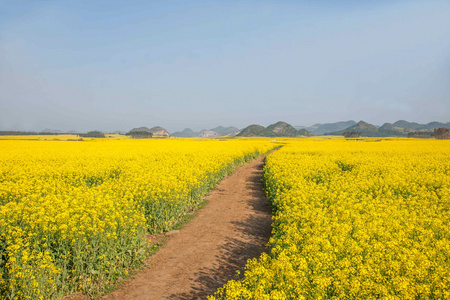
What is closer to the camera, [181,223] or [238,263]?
[238,263]

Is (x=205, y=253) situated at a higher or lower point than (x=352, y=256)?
lower

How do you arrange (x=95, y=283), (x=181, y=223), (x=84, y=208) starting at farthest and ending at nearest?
1. (x=181, y=223)
2. (x=84, y=208)
3. (x=95, y=283)

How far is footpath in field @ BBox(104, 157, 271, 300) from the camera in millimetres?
6359

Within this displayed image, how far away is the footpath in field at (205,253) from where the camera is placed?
20.9ft

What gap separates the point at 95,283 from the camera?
19.7 ft

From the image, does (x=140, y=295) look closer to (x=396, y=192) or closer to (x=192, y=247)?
(x=192, y=247)

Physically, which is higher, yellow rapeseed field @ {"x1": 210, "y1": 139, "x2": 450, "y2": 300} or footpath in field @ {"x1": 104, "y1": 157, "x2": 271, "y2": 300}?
yellow rapeseed field @ {"x1": 210, "y1": 139, "x2": 450, "y2": 300}

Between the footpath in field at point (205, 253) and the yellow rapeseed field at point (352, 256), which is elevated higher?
the yellow rapeseed field at point (352, 256)

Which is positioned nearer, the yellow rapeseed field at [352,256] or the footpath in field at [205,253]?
the yellow rapeseed field at [352,256]

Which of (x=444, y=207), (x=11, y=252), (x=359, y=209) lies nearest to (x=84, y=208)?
(x=11, y=252)

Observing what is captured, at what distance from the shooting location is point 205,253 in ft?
27.1

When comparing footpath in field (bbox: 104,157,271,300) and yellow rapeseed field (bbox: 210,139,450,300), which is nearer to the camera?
yellow rapeseed field (bbox: 210,139,450,300)

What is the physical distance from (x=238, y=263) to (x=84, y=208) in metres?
4.80

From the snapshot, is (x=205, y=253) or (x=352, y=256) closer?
(x=352, y=256)
